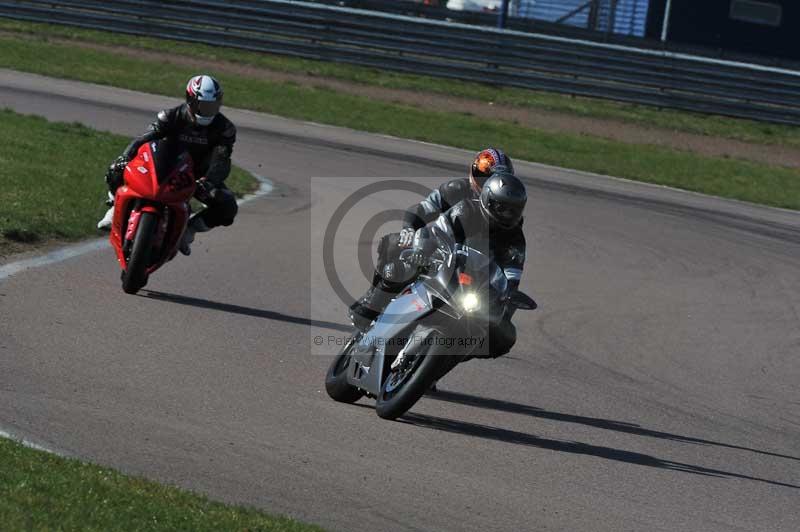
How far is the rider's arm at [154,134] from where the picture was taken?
9.73 meters

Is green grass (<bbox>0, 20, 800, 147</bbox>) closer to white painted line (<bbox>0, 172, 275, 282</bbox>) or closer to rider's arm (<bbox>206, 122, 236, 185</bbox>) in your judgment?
white painted line (<bbox>0, 172, 275, 282</bbox>)

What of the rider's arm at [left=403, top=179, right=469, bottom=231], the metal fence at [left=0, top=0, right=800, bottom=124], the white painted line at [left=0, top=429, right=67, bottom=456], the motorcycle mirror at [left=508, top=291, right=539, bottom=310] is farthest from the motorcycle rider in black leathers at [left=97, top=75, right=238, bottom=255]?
the metal fence at [left=0, top=0, right=800, bottom=124]

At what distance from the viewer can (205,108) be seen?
9727 mm

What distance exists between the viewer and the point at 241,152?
59.4ft

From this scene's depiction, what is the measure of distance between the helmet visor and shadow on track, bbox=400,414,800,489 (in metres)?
3.44

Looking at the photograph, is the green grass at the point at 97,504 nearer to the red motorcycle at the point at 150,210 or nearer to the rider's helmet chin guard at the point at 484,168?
the rider's helmet chin guard at the point at 484,168

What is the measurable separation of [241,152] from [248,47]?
10.7 metres

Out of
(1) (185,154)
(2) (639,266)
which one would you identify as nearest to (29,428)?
(1) (185,154)

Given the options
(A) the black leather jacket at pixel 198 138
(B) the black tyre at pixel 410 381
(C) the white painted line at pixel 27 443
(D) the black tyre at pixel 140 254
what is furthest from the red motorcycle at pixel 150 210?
(C) the white painted line at pixel 27 443

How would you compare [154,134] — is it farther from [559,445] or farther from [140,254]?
[559,445]

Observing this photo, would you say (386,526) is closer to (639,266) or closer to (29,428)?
(29,428)

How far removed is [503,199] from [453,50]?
2036 cm

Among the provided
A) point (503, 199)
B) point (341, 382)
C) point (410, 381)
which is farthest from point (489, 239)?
point (341, 382)

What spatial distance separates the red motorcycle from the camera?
938 cm
